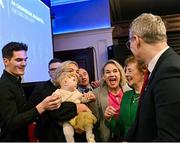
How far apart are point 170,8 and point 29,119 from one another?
17.3 ft

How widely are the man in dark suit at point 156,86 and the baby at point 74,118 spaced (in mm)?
487

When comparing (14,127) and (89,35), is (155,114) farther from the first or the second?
(89,35)

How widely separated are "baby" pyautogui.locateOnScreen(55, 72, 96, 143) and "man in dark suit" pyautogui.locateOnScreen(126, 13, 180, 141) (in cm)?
49

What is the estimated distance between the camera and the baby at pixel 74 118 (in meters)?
1.90

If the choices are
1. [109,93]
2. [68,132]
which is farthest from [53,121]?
[109,93]

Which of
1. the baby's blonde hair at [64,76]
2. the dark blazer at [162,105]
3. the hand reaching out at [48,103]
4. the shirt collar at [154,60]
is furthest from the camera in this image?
the baby's blonde hair at [64,76]

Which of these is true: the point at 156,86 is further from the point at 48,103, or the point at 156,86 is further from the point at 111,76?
the point at 111,76

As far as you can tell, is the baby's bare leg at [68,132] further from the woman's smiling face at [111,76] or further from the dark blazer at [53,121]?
the woman's smiling face at [111,76]

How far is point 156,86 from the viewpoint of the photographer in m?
1.23

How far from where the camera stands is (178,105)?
114cm

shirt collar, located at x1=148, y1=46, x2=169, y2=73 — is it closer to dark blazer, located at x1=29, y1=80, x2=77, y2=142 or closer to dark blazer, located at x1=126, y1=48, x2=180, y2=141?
dark blazer, located at x1=126, y1=48, x2=180, y2=141

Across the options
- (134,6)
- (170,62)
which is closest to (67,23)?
(134,6)

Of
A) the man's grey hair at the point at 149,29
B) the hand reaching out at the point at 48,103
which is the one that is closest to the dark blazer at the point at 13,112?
the hand reaching out at the point at 48,103

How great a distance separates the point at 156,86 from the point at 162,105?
0.09 meters
